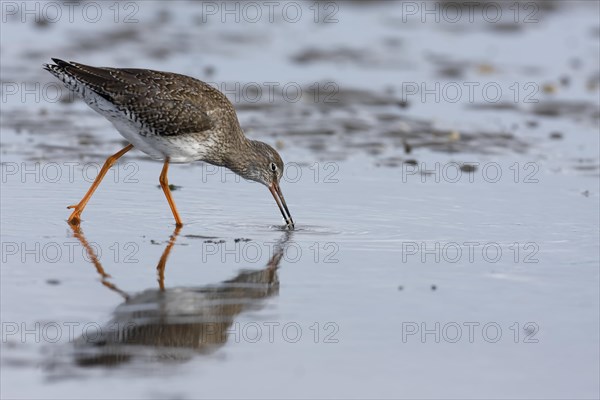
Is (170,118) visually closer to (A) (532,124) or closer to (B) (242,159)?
(B) (242,159)

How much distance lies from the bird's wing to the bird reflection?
206 cm

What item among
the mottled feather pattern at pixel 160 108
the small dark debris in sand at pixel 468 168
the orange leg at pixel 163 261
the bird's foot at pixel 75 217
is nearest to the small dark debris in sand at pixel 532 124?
the small dark debris in sand at pixel 468 168

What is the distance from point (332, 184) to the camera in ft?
41.0

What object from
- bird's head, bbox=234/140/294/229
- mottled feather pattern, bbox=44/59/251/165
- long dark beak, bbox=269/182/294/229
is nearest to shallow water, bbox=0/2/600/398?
long dark beak, bbox=269/182/294/229

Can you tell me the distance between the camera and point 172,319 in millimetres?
7898

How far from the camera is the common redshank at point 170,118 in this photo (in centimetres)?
1109

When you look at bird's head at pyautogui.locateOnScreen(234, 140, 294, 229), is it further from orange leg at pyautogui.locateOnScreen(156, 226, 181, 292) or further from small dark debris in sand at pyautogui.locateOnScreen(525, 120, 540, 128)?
small dark debris in sand at pyautogui.locateOnScreen(525, 120, 540, 128)

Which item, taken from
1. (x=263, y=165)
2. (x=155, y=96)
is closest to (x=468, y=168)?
(x=263, y=165)

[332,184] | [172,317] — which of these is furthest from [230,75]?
[172,317]

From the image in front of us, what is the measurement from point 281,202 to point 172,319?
355cm

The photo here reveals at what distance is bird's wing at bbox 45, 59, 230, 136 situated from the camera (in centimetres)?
1107

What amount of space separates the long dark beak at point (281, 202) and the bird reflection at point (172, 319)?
4.50 feet

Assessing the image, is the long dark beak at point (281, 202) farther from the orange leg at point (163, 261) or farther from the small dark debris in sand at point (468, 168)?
the small dark debris in sand at point (468, 168)

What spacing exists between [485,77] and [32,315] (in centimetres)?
1181
